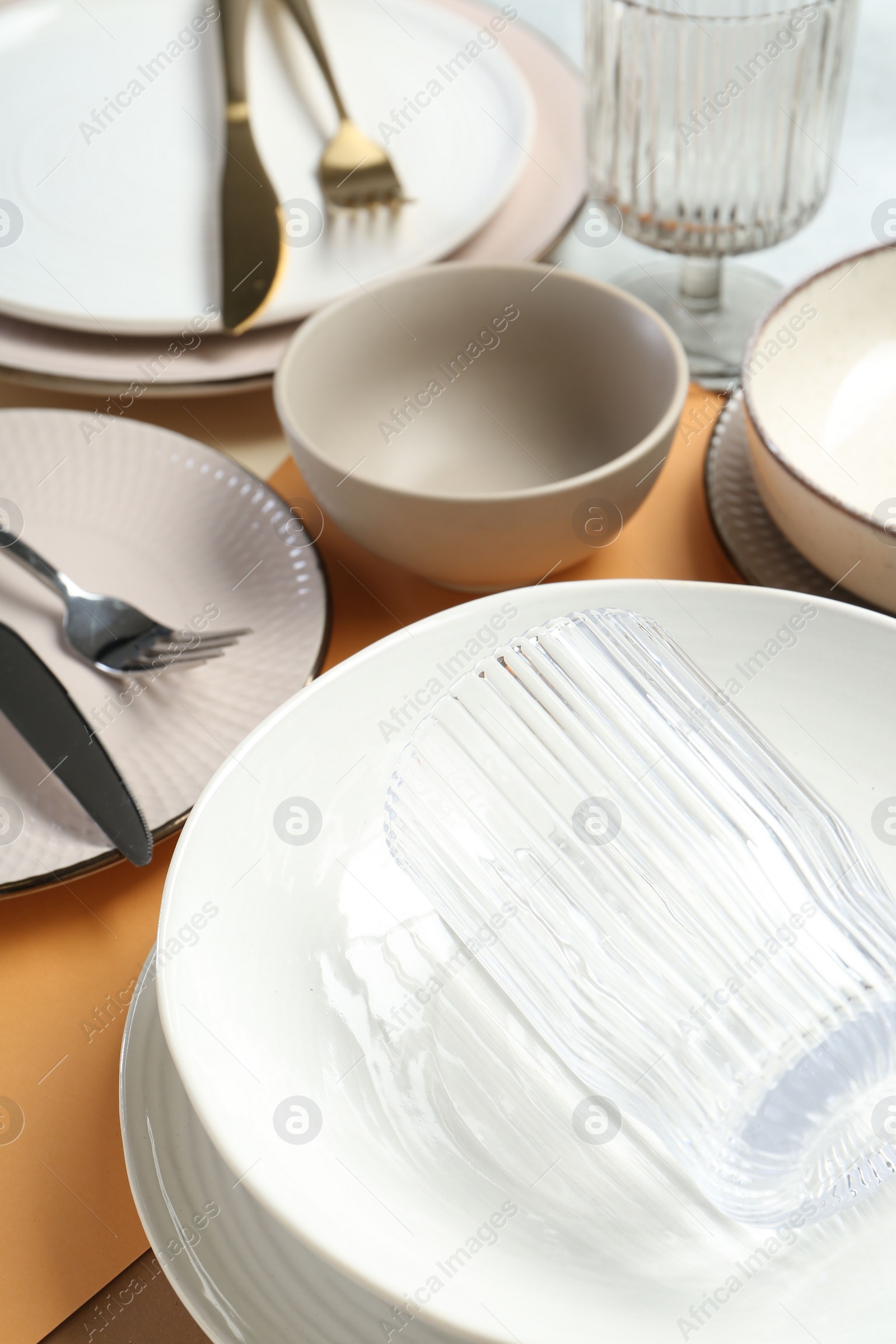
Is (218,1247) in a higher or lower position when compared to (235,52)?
lower

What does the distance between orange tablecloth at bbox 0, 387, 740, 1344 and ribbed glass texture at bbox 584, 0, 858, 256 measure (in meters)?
0.18

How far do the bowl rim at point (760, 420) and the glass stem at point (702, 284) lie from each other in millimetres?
110

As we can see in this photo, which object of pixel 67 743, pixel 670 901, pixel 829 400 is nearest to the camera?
pixel 670 901

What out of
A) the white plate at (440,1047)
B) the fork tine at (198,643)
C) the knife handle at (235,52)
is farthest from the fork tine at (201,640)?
the knife handle at (235,52)

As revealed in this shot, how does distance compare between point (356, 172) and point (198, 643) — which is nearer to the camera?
point (198, 643)

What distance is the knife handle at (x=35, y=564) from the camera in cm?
47

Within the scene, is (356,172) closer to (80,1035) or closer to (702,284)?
(702,284)

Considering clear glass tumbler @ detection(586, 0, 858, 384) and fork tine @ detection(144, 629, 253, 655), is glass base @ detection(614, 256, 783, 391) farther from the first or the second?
fork tine @ detection(144, 629, 253, 655)

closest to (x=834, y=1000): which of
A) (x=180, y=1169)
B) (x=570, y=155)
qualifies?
(x=180, y=1169)

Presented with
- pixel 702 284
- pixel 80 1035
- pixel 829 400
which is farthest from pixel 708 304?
pixel 80 1035

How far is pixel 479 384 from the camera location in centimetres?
55

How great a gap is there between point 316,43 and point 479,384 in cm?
29

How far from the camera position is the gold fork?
64 centimetres

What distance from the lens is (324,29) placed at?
29.6 inches
